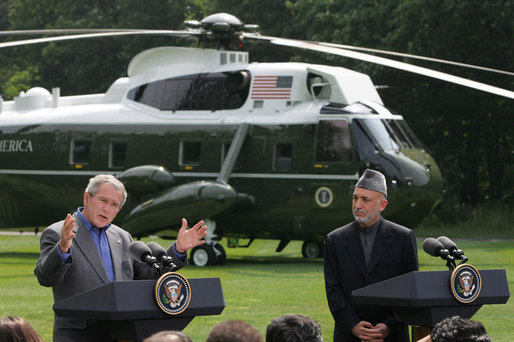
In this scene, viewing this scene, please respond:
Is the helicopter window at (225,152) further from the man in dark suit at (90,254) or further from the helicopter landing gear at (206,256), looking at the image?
the man in dark suit at (90,254)

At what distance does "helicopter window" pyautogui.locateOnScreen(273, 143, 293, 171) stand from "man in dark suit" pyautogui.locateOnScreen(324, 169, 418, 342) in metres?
13.1

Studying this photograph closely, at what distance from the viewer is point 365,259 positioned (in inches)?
273

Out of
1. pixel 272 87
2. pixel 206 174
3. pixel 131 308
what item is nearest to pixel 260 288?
pixel 206 174

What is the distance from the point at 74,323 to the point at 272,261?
1636cm

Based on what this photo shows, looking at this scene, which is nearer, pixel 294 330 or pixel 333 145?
pixel 294 330

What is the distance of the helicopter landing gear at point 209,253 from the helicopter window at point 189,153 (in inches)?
52.6

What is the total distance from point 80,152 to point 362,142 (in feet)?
20.1

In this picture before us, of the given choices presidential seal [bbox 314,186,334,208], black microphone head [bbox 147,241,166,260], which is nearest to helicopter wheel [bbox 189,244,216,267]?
presidential seal [bbox 314,186,334,208]

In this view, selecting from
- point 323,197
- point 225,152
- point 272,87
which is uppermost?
point 272,87

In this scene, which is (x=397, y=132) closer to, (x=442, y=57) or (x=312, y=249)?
(x=312, y=249)

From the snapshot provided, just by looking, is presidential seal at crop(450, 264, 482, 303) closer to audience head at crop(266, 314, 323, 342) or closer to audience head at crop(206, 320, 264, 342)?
audience head at crop(266, 314, 323, 342)

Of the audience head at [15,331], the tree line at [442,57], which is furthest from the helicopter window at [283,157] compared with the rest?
the audience head at [15,331]

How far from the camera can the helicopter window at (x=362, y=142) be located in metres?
19.2

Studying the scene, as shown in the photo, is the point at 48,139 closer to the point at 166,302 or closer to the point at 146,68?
the point at 146,68
